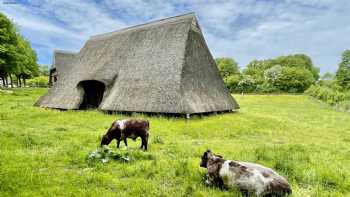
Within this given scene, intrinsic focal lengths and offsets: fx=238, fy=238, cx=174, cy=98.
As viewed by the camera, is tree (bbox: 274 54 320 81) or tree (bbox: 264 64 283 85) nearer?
tree (bbox: 264 64 283 85)

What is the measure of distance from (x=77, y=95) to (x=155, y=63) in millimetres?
6918

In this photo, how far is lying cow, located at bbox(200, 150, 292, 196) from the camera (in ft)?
14.0

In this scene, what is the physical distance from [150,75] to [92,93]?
6.35 m

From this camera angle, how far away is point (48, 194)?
450cm

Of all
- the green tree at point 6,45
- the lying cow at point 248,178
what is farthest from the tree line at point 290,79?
the green tree at point 6,45

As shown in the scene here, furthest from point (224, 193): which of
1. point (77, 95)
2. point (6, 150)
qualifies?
point (77, 95)

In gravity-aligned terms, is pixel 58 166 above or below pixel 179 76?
below

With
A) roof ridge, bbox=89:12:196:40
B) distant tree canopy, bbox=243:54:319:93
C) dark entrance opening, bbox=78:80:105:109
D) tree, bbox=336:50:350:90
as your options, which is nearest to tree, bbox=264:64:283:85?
distant tree canopy, bbox=243:54:319:93

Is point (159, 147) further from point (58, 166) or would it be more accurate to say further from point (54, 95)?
point (54, 95)

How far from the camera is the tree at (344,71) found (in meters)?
50.1

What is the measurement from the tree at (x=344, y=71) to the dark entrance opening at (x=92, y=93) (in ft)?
165

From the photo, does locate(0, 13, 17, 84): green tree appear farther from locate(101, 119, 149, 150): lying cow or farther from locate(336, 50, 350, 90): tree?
locate(336, 50, 350, 90): tree

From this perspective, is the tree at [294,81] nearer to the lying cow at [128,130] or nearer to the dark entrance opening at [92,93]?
the dark entrance opening at [92,93]

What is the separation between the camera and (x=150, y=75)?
16.8 meters
